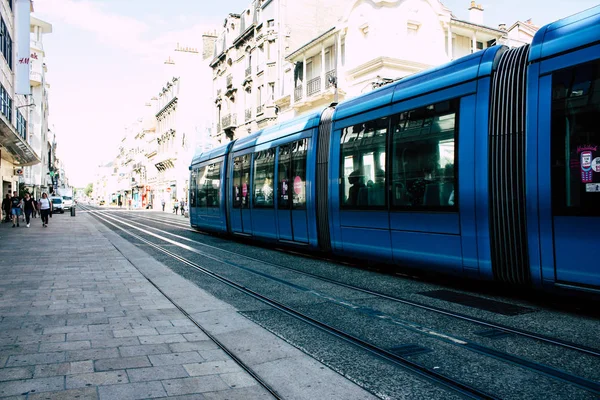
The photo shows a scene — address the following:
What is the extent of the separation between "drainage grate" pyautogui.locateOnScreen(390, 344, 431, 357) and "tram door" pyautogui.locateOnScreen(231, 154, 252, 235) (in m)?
10.0

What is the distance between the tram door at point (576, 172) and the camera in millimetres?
5152

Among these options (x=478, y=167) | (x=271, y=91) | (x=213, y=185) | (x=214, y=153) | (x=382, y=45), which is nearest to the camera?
(x=478, y=167)

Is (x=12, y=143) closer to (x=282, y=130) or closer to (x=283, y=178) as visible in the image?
(x=282, y=130)

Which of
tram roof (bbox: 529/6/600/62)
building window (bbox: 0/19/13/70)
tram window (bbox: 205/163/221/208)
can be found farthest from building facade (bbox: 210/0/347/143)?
tram roof (bbox: 529/6/600/62)

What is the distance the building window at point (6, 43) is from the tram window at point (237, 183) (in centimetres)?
1642

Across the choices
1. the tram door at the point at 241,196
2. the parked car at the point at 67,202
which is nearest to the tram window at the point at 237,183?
the tram door at the point at 241,196

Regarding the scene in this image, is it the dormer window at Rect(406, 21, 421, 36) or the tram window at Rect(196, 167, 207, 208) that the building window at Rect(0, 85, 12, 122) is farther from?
the dormer window at Rect(406, 21, 421, 36)

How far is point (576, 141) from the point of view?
211 inches

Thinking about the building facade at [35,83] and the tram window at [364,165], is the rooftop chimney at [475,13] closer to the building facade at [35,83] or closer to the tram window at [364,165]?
the tram window at [364,165]

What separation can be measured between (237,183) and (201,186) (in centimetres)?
468

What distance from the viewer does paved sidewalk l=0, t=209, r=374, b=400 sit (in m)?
3.42

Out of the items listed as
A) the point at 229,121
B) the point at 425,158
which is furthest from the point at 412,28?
the point at 229,121

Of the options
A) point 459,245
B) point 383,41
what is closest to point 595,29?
point 459,245

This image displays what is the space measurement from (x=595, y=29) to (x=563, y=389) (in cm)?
383
